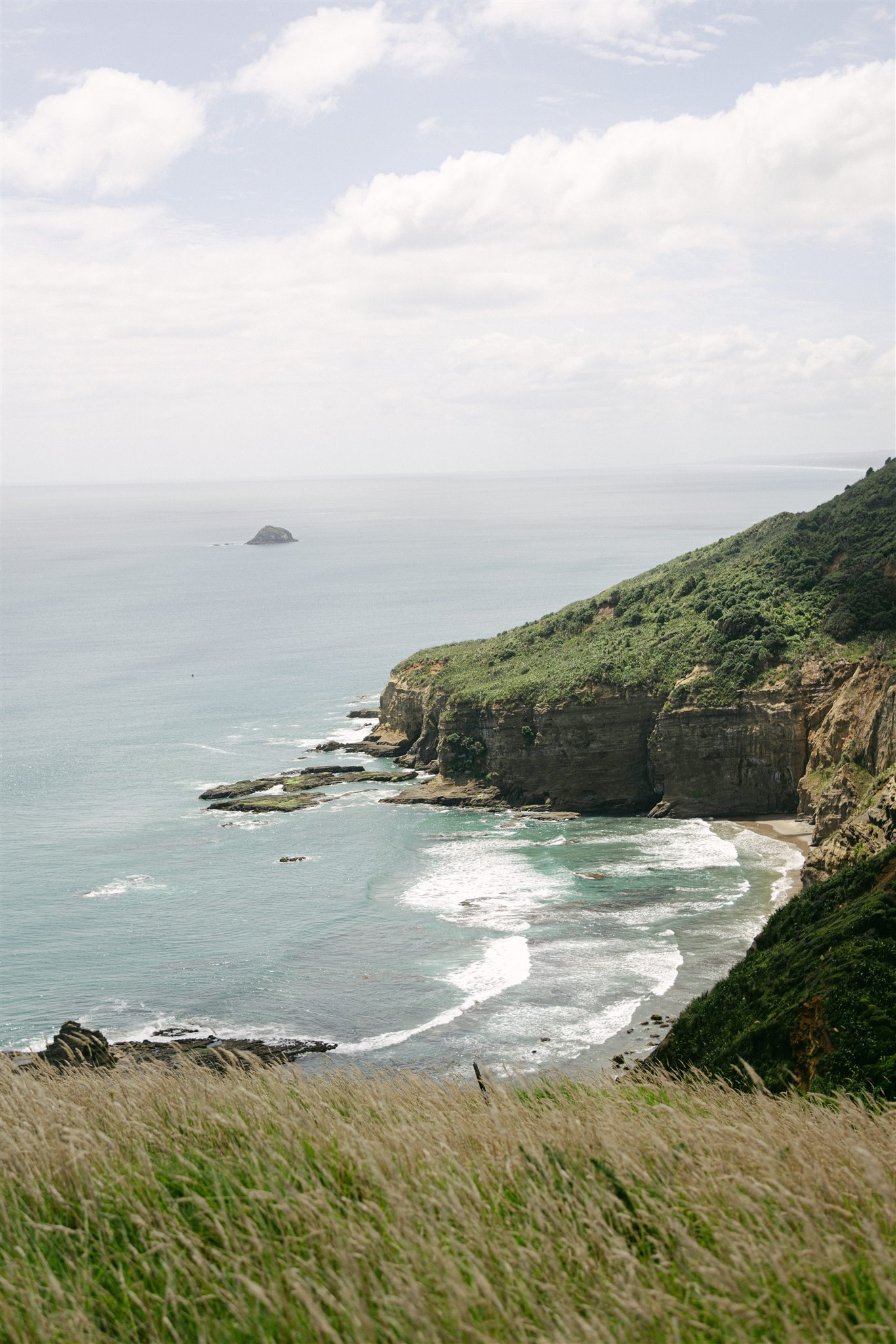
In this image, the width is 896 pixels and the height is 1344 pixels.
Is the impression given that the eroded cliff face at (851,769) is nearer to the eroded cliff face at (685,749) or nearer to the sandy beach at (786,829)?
the eroded cliff face at (685,749)

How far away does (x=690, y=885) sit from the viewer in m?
50.2

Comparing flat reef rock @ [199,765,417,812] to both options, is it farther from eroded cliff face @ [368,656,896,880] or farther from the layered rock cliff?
eroded cliff face @ [368,656,896,880]

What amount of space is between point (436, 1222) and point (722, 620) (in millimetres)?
62770

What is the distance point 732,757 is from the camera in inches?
2389

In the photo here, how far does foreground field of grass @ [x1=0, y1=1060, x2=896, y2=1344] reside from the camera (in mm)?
4641

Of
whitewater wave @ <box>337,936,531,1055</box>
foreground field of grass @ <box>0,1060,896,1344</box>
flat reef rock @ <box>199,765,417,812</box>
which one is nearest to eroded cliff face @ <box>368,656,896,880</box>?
flat reef rock @ <box>199,765,417,812</box>

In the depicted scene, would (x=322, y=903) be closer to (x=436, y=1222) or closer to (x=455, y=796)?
(x=455, y=796)

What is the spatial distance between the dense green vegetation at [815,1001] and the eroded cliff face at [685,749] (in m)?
21.0

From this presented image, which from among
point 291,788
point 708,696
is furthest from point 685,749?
point 291,788

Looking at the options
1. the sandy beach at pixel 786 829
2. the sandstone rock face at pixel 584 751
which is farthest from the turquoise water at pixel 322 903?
the sandstone rock face at pixel 584 751

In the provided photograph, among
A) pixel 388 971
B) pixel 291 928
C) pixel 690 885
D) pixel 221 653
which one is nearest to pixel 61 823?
pixel 291 928

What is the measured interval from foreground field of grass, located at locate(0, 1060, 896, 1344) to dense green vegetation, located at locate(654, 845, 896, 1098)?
29.5ft

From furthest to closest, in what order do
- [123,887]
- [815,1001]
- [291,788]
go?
1. [291,788]
2. [123,887]
3. [815,1001]

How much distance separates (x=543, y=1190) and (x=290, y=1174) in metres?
1.43
